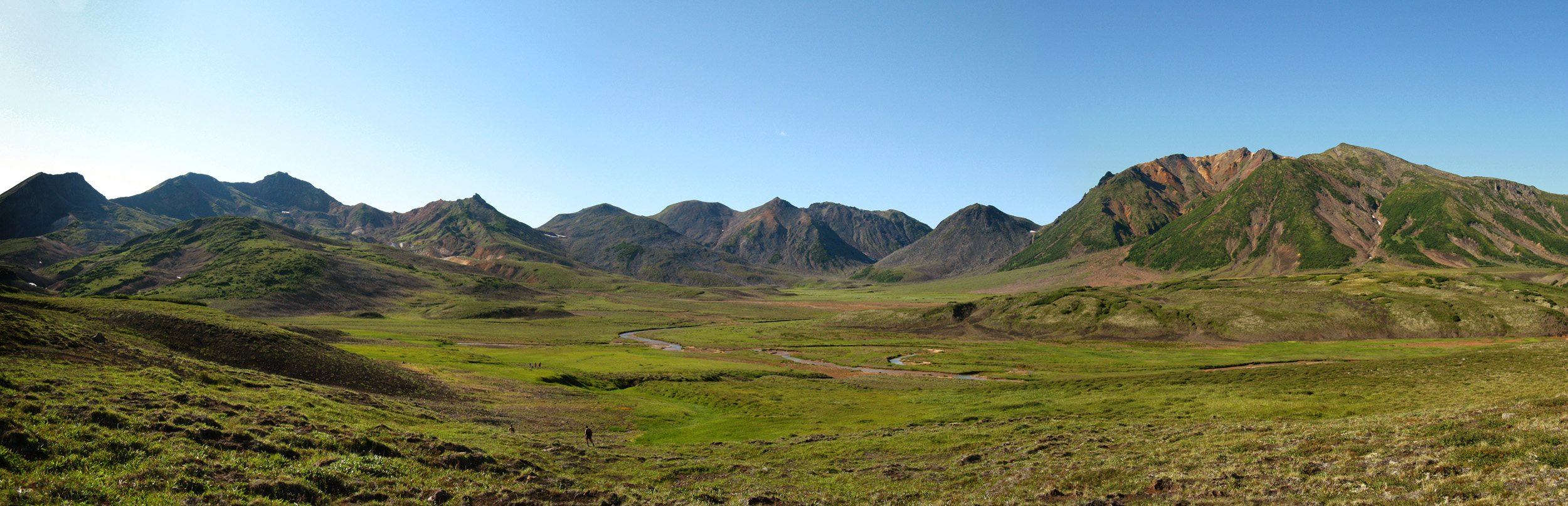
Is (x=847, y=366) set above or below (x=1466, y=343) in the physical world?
below

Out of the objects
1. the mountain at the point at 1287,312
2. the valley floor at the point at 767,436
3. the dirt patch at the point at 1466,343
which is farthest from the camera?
the mountain at the point at 1287,312

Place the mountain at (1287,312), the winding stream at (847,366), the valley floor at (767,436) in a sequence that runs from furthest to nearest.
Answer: the mountain at (1287,312), the winding stream at (847,366), the valley floor at (767,436)

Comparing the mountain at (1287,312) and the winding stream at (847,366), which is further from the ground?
the mountain at (1287,312)

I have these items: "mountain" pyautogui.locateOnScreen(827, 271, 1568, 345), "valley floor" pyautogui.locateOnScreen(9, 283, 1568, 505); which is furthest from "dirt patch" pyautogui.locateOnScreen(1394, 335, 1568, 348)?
"valley floor" pyautogui.locateOnScreen(9, 283, 1568, 505)

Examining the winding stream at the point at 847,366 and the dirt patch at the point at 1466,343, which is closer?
the winding stream at the point at 847,366

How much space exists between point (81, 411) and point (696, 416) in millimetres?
41620

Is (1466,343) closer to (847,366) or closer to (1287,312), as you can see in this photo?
(1287,312)

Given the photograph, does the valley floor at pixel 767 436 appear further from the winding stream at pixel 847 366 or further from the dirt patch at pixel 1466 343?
the dirt patch at pixel 1466 343

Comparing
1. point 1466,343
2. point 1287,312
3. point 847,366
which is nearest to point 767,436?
point 847,366

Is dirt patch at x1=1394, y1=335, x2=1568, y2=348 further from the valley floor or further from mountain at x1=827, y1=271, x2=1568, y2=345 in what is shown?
the valley floor

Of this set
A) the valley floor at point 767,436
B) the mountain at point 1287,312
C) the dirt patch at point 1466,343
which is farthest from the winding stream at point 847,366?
the dirt patch at point 1466,343

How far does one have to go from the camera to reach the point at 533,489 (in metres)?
25.8

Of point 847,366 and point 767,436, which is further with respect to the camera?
point 847,366

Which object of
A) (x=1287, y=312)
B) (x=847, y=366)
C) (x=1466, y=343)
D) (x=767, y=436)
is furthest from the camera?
(x=1287, y=312)
